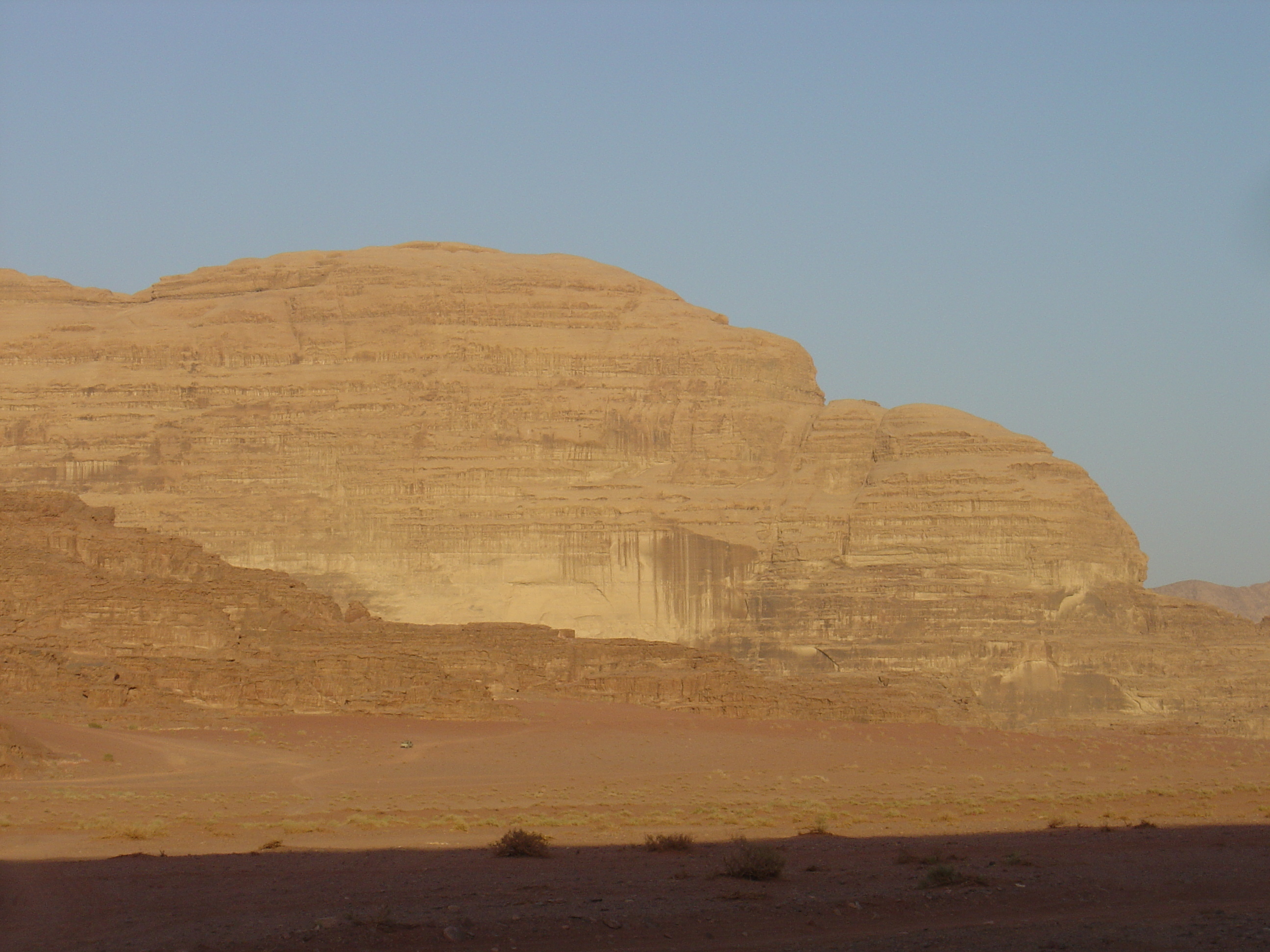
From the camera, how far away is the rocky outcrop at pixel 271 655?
42844 millimetres

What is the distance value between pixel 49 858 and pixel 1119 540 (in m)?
61.4

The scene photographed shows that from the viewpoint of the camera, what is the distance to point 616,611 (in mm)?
76375

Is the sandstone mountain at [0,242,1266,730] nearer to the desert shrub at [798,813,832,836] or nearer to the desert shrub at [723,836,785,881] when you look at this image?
the desert shrub at [798,813,832,836]

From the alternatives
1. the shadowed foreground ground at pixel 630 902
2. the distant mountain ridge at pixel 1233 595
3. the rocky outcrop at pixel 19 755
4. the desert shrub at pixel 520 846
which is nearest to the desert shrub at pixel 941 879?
the shadowed foreground ground at pixel 630 902

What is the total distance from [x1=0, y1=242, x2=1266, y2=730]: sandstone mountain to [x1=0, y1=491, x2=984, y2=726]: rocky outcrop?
8214 millimetres

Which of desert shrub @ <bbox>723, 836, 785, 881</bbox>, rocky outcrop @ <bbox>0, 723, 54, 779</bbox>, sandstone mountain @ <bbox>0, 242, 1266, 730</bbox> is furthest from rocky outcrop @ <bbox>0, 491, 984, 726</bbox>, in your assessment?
desert shrub @ <bbox>723, 836, 785, 881</bbox>

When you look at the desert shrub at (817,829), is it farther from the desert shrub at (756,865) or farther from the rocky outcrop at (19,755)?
the rocky outcrop at (19,755)

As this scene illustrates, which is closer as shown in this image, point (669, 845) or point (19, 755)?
point (669, 845)

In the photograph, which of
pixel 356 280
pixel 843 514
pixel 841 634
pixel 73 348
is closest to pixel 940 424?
pixel 843 514

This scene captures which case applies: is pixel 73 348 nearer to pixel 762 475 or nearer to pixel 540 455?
pixel 540 455

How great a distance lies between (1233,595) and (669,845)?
17277 cm

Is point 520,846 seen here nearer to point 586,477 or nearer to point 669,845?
point 669,845

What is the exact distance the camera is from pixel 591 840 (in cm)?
2620

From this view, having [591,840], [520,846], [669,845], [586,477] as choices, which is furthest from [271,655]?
[586,477]
